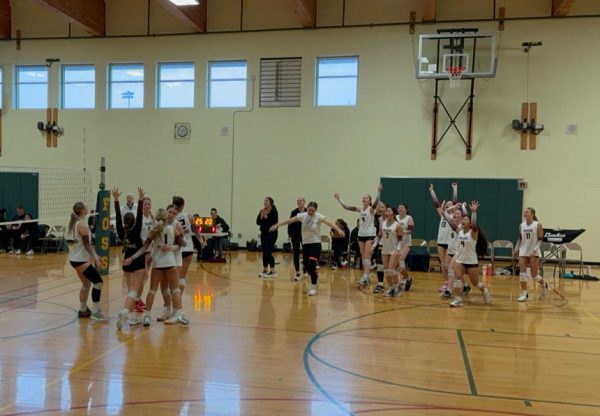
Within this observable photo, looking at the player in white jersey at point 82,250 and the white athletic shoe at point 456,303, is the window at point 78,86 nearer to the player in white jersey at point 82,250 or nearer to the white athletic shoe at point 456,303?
the player in white jersey at point 82,250

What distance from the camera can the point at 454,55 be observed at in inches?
632

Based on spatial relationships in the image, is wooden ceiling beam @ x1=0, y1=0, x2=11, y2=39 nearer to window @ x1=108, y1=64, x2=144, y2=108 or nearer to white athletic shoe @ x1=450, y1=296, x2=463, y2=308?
window @ x1=108, y1=64, x2=144, y2=108

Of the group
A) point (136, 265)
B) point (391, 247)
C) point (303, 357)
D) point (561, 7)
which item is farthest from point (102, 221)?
point (561, 7)

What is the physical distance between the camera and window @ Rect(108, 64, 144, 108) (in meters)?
19.7

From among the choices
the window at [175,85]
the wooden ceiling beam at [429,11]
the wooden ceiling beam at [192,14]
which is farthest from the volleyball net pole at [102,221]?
the wooden ceiling beam at [429,11]

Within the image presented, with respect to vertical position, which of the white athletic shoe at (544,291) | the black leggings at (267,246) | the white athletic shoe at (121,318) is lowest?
the white athletic shoe at (544,291)

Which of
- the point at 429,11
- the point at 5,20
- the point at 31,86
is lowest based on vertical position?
the point at 31,86

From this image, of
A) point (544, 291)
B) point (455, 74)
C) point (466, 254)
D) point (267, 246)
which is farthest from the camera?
point (455, 74)

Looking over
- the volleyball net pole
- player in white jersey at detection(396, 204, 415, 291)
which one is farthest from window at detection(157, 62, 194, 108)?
player in white jersey at detection(396, 204, 415, 291)

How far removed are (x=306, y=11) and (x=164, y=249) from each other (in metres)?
12.0

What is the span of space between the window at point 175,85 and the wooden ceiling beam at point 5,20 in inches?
235

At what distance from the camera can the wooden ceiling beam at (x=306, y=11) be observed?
16617 millimetres

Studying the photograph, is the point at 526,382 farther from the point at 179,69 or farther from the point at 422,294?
the point at 179,69

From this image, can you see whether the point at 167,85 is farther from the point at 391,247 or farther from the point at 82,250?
the point at 82,250
